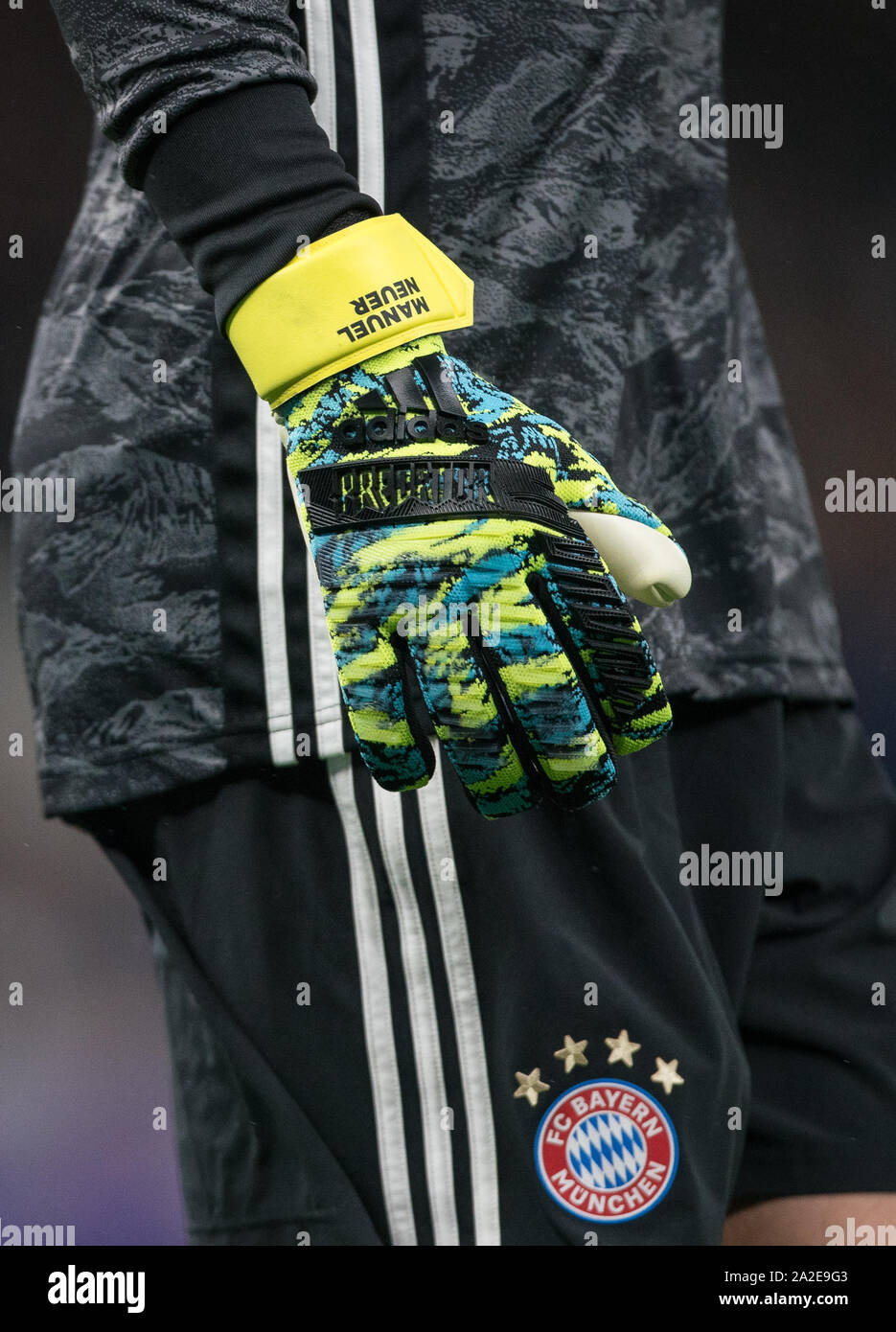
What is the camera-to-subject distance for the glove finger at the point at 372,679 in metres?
0.46

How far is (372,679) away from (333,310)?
14cm

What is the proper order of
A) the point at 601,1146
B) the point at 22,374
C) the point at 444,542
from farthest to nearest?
the point at 22,374 → the point at 601,1146 → the point at 444,542

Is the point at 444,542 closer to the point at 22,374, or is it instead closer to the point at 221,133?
the point at 221,133

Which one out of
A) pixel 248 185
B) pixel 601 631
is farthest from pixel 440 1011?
pixel 248 185

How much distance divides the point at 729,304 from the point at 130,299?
307mm

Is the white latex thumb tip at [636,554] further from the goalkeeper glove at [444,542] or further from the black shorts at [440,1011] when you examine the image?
the black shorts at [440,1011]

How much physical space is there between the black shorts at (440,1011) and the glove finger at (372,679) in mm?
100

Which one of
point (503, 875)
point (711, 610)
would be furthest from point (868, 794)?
point (503, 875)

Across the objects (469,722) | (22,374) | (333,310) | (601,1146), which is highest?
(22,374)

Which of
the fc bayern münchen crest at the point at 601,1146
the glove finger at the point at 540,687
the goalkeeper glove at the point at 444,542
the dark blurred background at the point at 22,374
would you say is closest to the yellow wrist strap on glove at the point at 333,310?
the goalkeeper glove at the point at 444,542

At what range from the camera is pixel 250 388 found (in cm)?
58

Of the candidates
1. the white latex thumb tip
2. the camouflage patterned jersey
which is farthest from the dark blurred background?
the white latex thumb tip

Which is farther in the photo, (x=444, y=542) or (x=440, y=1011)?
(x=440, y=1011)

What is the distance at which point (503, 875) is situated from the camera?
1.85 feet
